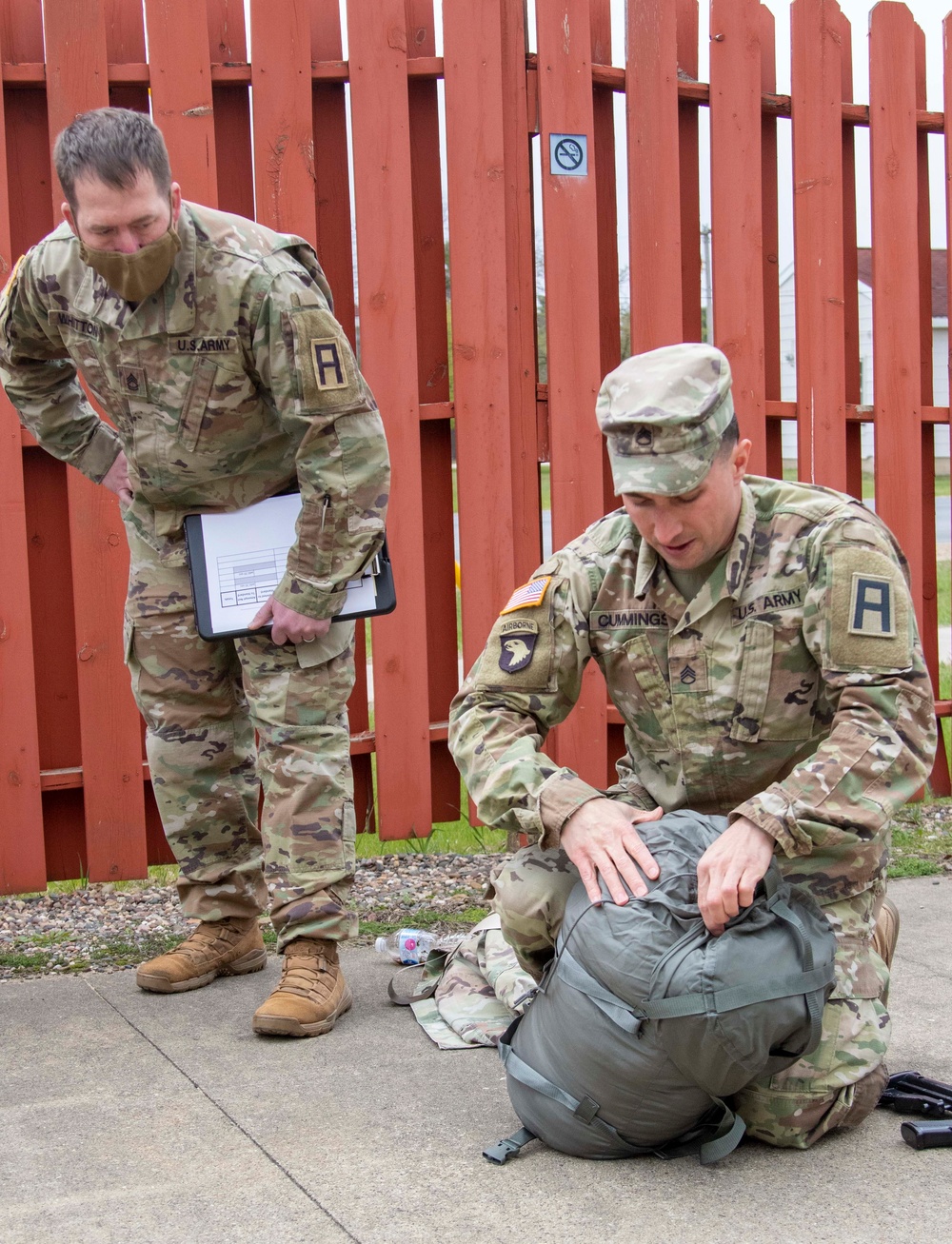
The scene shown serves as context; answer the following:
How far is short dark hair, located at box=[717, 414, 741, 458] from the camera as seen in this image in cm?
219

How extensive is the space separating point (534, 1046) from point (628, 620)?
0.74 meters

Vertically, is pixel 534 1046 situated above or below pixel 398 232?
below

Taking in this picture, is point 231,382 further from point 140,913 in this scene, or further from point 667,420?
point 140,913

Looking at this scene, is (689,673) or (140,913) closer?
(689,673)

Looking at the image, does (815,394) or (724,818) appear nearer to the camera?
(724,818)

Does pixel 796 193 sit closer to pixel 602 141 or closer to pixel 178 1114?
pixel 602 141

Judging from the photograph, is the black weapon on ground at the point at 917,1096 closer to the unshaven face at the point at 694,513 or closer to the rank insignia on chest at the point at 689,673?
the rank insignia on chest at the point at 689,673

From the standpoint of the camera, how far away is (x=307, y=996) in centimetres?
281

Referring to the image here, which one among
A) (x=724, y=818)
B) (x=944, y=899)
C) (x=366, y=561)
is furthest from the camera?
(x=944, y=899)

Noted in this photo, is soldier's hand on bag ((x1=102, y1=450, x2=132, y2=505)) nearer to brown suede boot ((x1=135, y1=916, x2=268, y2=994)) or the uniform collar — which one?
the uniform collar

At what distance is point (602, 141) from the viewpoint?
4.28 metres

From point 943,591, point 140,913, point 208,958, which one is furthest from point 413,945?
point 943,591

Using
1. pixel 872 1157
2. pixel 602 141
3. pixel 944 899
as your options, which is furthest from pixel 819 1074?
pixel 602 141

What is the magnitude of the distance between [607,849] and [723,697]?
0.39m
